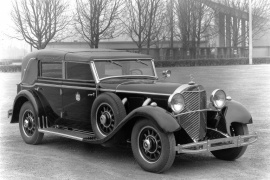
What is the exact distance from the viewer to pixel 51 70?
28.4 feet

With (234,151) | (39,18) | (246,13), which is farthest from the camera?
(246,13)

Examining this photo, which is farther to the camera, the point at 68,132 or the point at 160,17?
the point at 160,17

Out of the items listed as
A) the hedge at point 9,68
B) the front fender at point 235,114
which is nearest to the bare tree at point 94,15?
the hedge at point 9,68

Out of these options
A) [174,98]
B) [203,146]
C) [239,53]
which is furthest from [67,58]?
[239,53]

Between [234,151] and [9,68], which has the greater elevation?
[9,68]

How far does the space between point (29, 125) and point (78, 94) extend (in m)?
1.36

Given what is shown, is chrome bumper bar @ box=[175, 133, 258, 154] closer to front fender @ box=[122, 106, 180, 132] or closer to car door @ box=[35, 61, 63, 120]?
front fender @ box=[122, 106, 180, 132]

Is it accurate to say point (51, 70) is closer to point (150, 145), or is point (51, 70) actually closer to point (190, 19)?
point (150, 145)

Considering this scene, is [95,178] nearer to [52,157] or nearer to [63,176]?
[63,176]

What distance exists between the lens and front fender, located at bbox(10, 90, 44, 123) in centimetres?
842

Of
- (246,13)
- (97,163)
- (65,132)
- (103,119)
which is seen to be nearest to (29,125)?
(65,132)

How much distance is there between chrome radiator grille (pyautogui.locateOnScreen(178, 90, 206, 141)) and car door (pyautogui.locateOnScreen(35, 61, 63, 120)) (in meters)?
2.59

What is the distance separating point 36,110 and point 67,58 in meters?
1.07

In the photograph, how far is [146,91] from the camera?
274 inches
